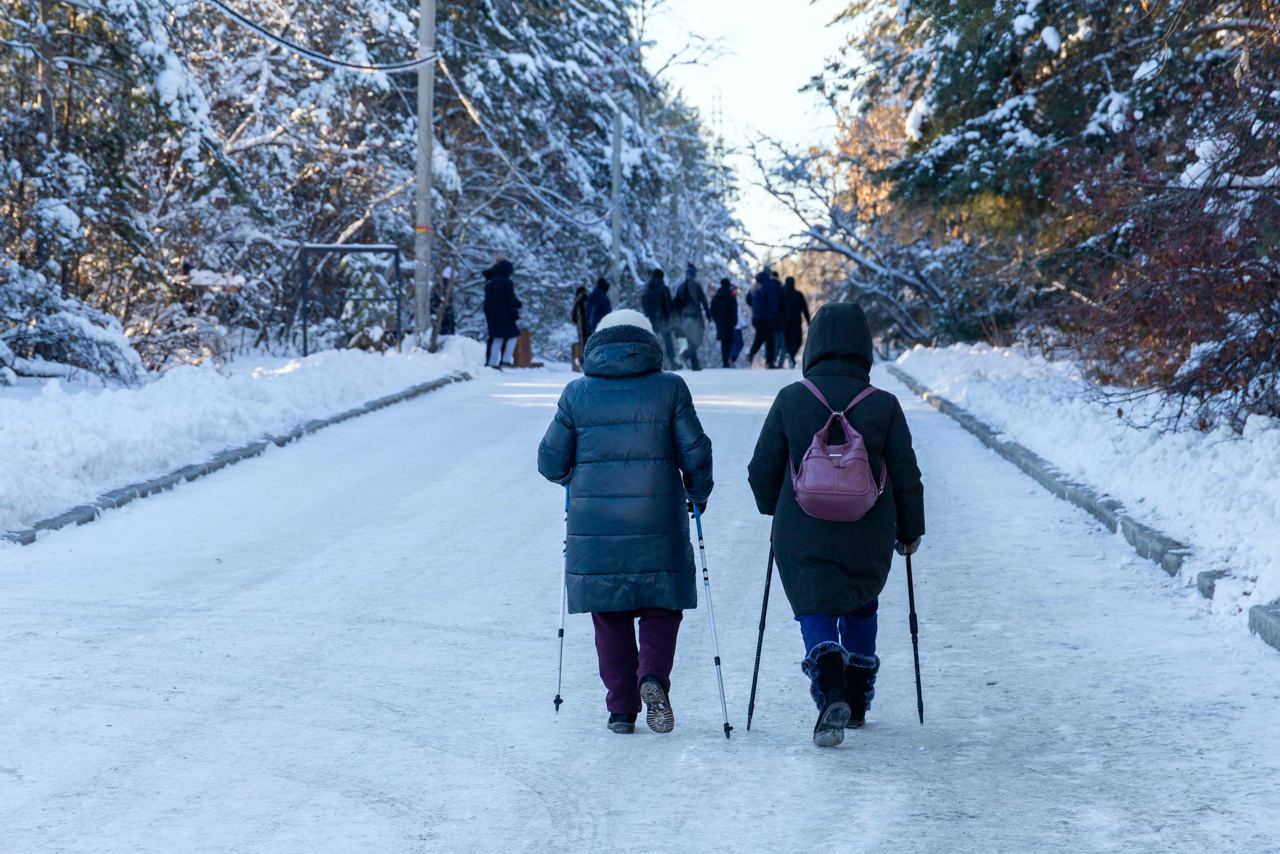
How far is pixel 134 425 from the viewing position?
14.3m

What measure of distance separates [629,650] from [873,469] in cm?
120

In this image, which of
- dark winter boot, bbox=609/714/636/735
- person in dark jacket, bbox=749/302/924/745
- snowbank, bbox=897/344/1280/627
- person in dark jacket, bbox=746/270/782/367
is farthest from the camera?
person in dark jacket, bbox=746/270/782/367

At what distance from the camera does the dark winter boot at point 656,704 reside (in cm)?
635

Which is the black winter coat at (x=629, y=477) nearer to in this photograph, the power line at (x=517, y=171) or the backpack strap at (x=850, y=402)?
the backpack strap at (x=850, y=402)

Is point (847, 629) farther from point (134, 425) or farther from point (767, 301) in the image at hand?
point (767, 301)

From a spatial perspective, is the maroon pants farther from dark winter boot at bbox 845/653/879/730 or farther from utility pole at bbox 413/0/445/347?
utility pole at bbox 413/0/445/347

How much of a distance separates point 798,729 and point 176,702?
98.5 inches

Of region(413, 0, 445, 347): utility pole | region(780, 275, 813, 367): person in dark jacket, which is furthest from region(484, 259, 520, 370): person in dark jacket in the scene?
region(780, 275, 813, 367): person in dark jacket

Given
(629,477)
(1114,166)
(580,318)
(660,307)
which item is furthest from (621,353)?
(660,307)

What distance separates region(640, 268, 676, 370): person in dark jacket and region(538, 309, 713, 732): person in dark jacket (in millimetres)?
25733

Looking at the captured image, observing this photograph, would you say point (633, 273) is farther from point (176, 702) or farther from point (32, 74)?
point (176, 702)

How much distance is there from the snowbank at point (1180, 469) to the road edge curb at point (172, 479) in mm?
7104

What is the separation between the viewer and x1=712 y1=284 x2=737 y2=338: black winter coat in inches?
1400

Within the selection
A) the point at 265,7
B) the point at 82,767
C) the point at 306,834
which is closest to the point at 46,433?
the point at 82,767
